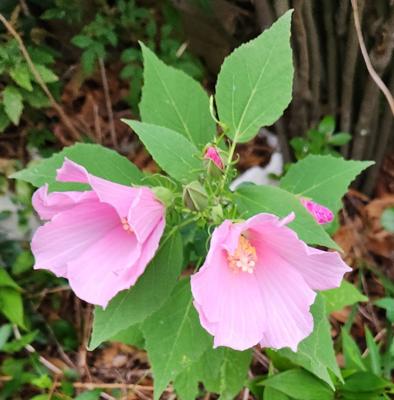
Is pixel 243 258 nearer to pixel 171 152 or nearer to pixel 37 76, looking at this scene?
pixel 171 152

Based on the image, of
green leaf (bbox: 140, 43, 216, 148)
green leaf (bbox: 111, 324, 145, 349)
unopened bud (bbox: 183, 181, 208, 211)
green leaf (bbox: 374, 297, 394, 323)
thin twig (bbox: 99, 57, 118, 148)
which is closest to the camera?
unopened bud (bbox: 183, 181, 208, 211)

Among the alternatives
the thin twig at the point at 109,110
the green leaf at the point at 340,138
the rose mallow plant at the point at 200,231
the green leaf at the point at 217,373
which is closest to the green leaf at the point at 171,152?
the rose mallow plant at the point at 200,231

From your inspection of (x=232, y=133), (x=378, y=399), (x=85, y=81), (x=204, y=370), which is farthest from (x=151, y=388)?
(x=85, y=81)

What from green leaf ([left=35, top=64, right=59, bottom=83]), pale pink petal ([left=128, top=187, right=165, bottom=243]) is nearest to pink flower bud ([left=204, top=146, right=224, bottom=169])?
pale pink petal ([left=128, top=187, right=165, bottom=243])

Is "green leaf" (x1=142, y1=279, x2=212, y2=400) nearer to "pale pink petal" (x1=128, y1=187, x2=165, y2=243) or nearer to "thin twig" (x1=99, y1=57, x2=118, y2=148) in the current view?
"pale pink petal" (x1=128, y1=187, x2=165, y2=243)

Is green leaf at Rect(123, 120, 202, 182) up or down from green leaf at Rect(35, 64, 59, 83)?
down

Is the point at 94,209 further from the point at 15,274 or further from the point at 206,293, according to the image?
the point at 15,274

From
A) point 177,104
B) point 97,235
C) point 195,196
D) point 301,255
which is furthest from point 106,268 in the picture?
point 177,104

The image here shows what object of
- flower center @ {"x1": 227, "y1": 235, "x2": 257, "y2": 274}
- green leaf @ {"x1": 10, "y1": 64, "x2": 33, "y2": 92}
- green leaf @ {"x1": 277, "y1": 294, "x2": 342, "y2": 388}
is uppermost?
green leaf @ {"x1": 10, "y1": 64, "x2": 33, "y2": 92}
